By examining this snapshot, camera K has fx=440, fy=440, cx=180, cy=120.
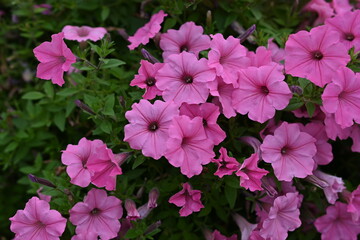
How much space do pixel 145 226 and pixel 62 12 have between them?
1360mm

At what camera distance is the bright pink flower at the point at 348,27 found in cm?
184

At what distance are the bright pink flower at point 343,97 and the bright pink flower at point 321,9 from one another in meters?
0.61

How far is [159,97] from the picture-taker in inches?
70.2

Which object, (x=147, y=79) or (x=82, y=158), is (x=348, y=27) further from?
(x=82, y=158)

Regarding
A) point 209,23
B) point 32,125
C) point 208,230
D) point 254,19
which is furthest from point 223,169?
point 32,125

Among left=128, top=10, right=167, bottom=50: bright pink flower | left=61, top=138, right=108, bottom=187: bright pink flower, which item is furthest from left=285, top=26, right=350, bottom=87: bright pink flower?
left=61, top=138, right=108, bottom=187: bright pink flower

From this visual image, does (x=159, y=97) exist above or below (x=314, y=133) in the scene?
above

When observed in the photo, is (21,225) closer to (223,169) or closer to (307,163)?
(223,169)

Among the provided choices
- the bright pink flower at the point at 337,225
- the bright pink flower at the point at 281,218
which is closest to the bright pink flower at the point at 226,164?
the bright pink flower at the point at 281,218

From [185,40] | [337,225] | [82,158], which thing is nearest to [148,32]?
[185,40]

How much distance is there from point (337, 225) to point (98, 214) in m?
1.06

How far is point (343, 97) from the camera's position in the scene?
1691 mm

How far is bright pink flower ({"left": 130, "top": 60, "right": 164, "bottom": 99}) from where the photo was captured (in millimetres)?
1677

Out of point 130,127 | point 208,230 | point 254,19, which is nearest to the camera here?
point 130,127
